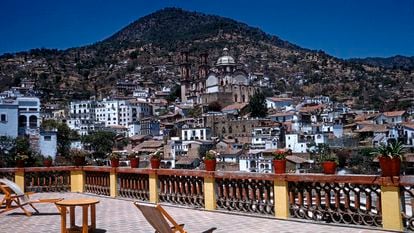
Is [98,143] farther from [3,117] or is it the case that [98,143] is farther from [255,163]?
[255,163]

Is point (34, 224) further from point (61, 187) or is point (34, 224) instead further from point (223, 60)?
point (223, 60)

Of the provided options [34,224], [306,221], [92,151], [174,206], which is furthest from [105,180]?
[92,151]

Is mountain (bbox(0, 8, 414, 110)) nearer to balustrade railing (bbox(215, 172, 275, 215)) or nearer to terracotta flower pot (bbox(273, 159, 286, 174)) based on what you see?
balustrade railing (bbox(215, 172, 275, 215))

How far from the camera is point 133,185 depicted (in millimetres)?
12328

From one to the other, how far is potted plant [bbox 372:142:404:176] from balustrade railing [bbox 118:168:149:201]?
6.26 meters

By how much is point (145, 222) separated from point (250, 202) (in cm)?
216

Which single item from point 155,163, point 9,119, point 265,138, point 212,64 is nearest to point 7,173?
point 155,163

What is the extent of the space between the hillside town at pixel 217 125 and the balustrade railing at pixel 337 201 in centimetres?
3974

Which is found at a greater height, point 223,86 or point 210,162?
point 223,86

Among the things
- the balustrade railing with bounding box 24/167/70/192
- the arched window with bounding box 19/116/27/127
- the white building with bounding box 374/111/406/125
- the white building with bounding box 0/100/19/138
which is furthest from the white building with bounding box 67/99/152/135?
the balustrade railing with bounding box 24/167/70/192

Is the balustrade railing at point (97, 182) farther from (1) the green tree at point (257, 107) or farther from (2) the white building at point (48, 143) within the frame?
(1) the green tree at point (257, 107)

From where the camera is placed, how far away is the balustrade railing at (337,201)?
→ 297 inches

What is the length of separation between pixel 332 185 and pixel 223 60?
4421 inches

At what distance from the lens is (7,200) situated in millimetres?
9883
